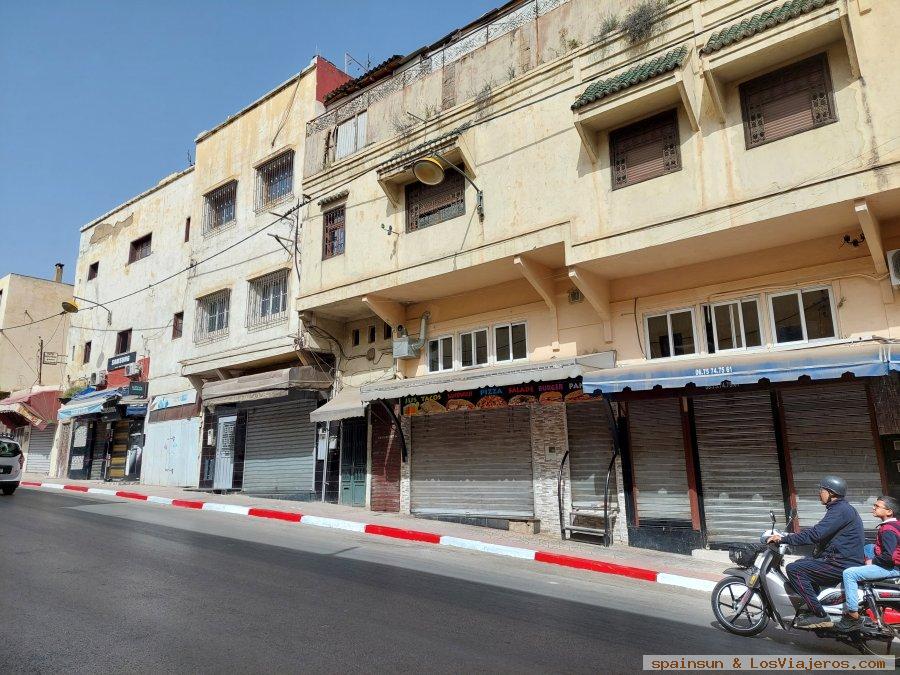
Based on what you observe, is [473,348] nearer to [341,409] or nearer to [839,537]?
[341,409]

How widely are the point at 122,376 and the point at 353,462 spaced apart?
1386cm

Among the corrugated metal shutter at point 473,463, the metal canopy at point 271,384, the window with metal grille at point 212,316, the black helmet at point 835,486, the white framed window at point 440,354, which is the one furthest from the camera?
the window with metal grille at point 212,316

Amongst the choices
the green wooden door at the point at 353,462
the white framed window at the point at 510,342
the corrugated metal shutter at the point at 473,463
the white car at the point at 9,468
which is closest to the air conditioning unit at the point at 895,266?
the white framed window at the point at 510,342

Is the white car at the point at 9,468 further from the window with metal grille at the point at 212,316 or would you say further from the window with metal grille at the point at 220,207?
the window with metal grille at the point at 220,207

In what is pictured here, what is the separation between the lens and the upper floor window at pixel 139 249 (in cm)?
2477

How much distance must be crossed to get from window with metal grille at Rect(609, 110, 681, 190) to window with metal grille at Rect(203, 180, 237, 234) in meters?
13.9

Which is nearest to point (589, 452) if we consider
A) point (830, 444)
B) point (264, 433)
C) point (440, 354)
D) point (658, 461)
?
point (658, 461)

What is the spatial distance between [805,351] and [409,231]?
8590mm

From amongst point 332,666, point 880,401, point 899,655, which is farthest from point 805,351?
point 332,666

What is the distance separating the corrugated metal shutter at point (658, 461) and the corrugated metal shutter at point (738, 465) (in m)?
0.37

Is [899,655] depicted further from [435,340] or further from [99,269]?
[99,269]

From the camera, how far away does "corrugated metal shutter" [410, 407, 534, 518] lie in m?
12.4

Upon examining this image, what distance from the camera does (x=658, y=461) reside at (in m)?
10.5

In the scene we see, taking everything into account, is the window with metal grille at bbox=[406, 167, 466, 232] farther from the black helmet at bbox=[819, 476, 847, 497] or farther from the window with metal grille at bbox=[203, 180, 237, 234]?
the black helmet at bbox=[819, 476, 847, 497]
